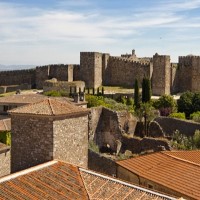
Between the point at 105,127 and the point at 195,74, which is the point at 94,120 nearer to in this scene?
the point at 105,127

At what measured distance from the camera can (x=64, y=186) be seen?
34.2 ft

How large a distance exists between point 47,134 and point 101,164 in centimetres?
827

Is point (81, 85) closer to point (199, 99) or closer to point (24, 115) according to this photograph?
point (199, 99)

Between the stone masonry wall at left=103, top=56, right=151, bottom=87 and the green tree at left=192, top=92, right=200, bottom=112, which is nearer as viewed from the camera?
the green tree at left=192, top=92, right=200, bottom=112

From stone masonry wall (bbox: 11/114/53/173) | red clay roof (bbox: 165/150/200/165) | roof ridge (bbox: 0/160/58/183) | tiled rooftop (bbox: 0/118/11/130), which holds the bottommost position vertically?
tiled rooftop (bbox: 0/118/11/130)

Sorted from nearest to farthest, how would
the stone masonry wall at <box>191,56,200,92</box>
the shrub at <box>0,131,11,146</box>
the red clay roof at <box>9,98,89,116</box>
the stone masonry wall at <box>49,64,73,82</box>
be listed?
1. the red clay roof at <box>9,98,89,116</box>
2. the shrub at <box>0,131,11,146</box>
3. the stone masonry wall at <box>49,64,73,82</box>
4. the stone masonry wall at <box>191,56,200,92</box>

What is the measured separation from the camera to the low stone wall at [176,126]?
93.5ft

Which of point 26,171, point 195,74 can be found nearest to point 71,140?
point 26,171

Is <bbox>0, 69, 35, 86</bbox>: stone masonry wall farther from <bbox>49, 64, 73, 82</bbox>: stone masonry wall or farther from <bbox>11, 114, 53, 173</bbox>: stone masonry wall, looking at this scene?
<bbox>11, 114, 53, 173</bbox>: stone masonry wall

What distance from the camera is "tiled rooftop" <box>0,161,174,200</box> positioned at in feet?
32.1

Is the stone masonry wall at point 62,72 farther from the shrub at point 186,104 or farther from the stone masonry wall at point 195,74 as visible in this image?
the shrub at point 186,104

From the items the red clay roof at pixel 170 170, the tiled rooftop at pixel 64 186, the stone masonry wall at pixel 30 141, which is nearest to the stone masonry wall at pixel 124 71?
the red clay roof at pixel 170 170

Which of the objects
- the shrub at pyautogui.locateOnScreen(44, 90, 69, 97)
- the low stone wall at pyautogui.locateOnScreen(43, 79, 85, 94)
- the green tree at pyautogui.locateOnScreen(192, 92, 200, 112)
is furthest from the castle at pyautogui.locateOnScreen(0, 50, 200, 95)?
the green tree at pyautogui.locateOnScreen(192, 92, 200, 112)

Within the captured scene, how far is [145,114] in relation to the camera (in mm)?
30031
